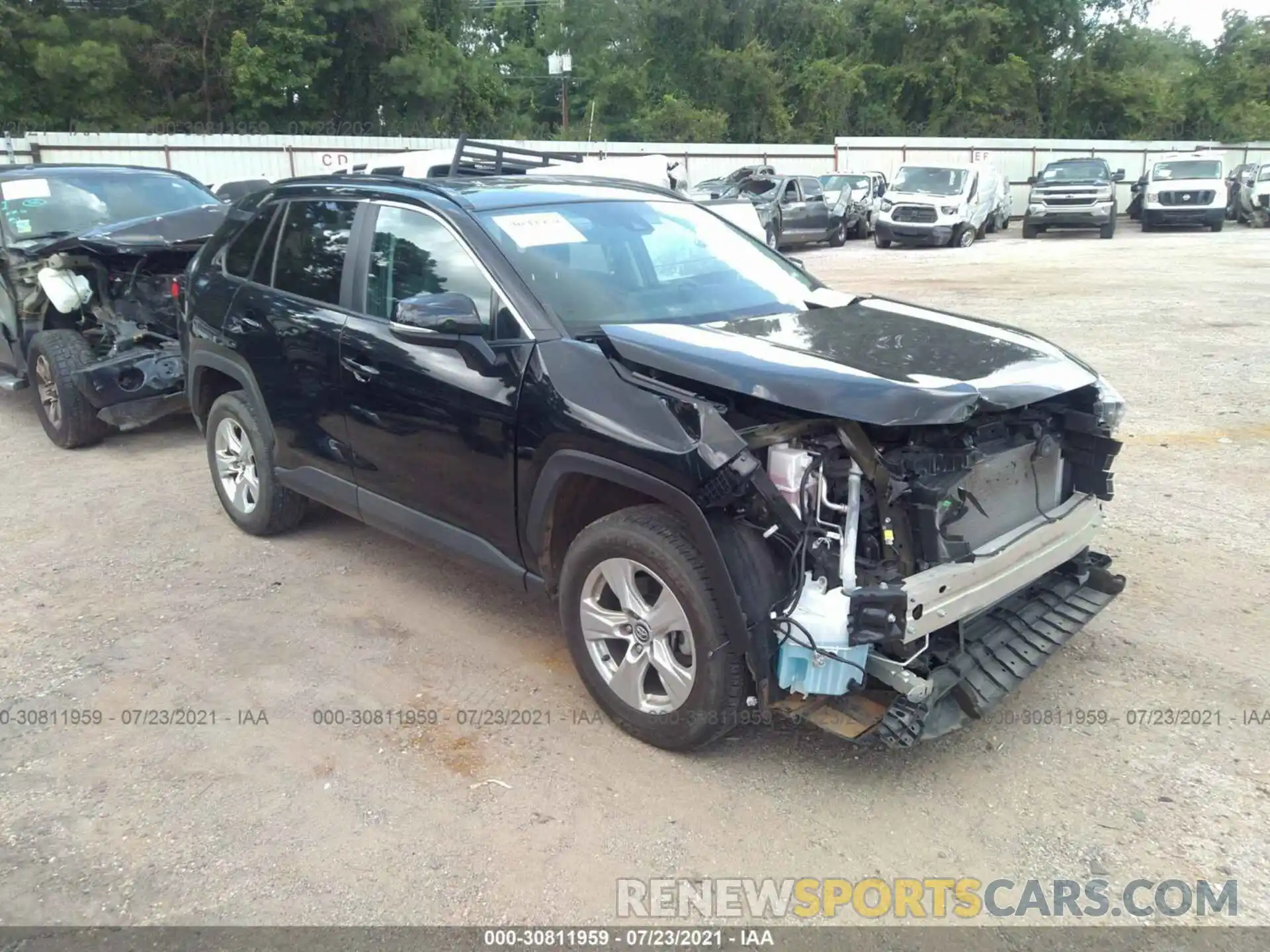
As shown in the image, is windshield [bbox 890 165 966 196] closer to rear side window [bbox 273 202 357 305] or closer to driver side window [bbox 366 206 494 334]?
rear side window [bbox 273 202 357 305]

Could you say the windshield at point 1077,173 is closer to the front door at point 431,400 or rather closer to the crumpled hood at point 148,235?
the crumpled hood at point 148,235

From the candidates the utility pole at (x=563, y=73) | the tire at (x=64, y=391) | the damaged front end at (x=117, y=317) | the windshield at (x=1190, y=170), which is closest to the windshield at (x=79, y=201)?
the damaged front end at (x=117, y=317)

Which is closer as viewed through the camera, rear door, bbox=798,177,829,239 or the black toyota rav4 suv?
the black toyota rav4 suv

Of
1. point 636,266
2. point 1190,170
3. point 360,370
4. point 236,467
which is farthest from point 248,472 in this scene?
point 1190,170

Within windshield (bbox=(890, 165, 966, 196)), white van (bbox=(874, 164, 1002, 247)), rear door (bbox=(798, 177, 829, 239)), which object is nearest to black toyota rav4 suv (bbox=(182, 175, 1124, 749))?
rear door (bbox=(798, 177, 829, 239))

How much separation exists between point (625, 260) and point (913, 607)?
1970 millimetres

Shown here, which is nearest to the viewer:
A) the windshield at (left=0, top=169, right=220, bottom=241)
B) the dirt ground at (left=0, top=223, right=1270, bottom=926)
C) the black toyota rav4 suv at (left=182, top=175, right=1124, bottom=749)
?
the dirt ground at (left=0, top=223, right=1270, bottom=926)

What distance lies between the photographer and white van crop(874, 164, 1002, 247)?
2291 cm

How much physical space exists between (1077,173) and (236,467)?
24.5 meters

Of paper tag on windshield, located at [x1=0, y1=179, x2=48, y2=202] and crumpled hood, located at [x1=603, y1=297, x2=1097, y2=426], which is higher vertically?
paper tag on windshield, located at [x1=0, y1=179, x2=48, y2=202]

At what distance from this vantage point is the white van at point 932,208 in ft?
75.2

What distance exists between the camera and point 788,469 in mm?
3178

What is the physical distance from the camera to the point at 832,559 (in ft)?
10.2

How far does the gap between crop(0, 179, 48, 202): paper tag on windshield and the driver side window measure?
5.19m
